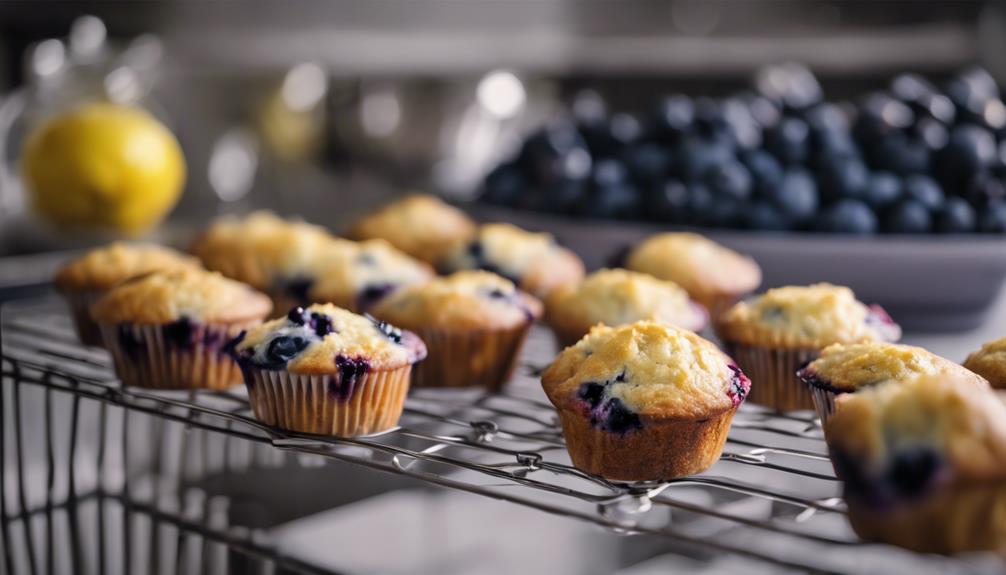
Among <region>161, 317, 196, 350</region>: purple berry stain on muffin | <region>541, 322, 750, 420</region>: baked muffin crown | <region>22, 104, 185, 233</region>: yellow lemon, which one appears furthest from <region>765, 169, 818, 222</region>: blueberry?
<region>22, 104, 185, 233</region>: yellow lemon

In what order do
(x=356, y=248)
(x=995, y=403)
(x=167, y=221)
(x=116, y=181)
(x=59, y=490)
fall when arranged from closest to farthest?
(x=995, y=403) < (x=59, y=490) < (x=356, y=248) < (x=116, y=181) < (x=167, y=221)

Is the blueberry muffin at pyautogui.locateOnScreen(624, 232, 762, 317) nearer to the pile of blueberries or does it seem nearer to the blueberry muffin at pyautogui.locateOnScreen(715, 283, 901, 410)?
the pile of blueberries

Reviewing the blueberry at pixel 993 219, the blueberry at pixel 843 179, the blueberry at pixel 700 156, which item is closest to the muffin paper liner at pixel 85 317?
the blueberry at pixel 700 156

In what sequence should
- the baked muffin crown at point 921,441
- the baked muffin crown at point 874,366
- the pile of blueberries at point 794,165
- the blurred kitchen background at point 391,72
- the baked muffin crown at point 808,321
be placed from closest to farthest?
the baked muffin crown at point 921,441
the baked muffin crown at point 874,366
the baked muffin crown at point 808,321
the pile of blueberries at point 794,165
the blurred kitchen background at point 391,72

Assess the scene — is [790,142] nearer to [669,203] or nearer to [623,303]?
[669,203]

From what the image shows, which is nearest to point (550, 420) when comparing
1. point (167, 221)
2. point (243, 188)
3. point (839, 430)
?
point (839, 430)

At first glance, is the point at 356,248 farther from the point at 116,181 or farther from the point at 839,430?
the point at 839,430

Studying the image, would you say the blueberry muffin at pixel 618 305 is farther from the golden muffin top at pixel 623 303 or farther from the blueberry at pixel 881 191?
the blueberry at pixel 881 191
